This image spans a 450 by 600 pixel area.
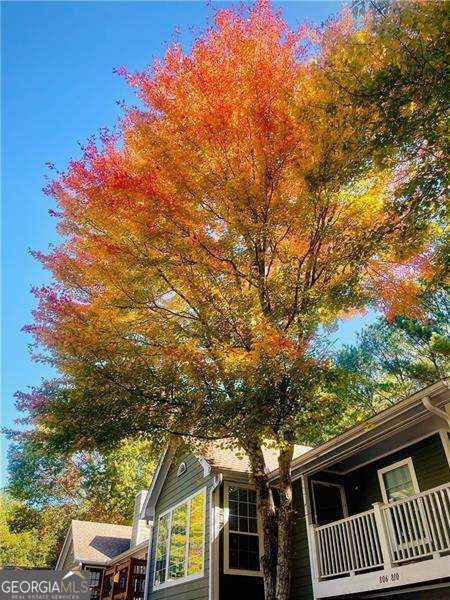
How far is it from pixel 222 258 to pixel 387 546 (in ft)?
19.9

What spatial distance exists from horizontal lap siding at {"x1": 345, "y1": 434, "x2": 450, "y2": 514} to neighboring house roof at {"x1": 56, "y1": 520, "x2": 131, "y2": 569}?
1519cm

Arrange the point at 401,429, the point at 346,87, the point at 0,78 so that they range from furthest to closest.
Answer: the point at 0,78 → the point at 401,429 → the point at 346,87

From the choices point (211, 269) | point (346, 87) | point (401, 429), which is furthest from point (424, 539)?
point (346, 87)

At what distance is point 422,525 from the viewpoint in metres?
7.42

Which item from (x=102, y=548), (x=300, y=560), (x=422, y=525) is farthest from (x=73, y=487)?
(x=422, y=525)

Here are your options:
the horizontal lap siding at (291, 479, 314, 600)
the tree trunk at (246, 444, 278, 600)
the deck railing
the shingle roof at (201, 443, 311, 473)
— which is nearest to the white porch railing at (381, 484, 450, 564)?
the deck railing

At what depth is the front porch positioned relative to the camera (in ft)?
22.1

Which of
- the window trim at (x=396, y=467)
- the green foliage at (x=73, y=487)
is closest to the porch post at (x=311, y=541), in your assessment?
the window trim at (x=396, y=467)

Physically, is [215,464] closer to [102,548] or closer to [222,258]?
[222,258]

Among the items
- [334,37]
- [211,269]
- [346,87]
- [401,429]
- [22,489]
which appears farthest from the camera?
A: [22,489]

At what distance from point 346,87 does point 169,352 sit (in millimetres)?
5523

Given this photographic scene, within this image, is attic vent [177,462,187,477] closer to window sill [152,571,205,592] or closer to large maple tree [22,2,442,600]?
window sill [152,571,205,592]

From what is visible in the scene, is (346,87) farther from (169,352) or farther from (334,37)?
(169,352)

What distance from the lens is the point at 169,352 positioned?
341 inches
